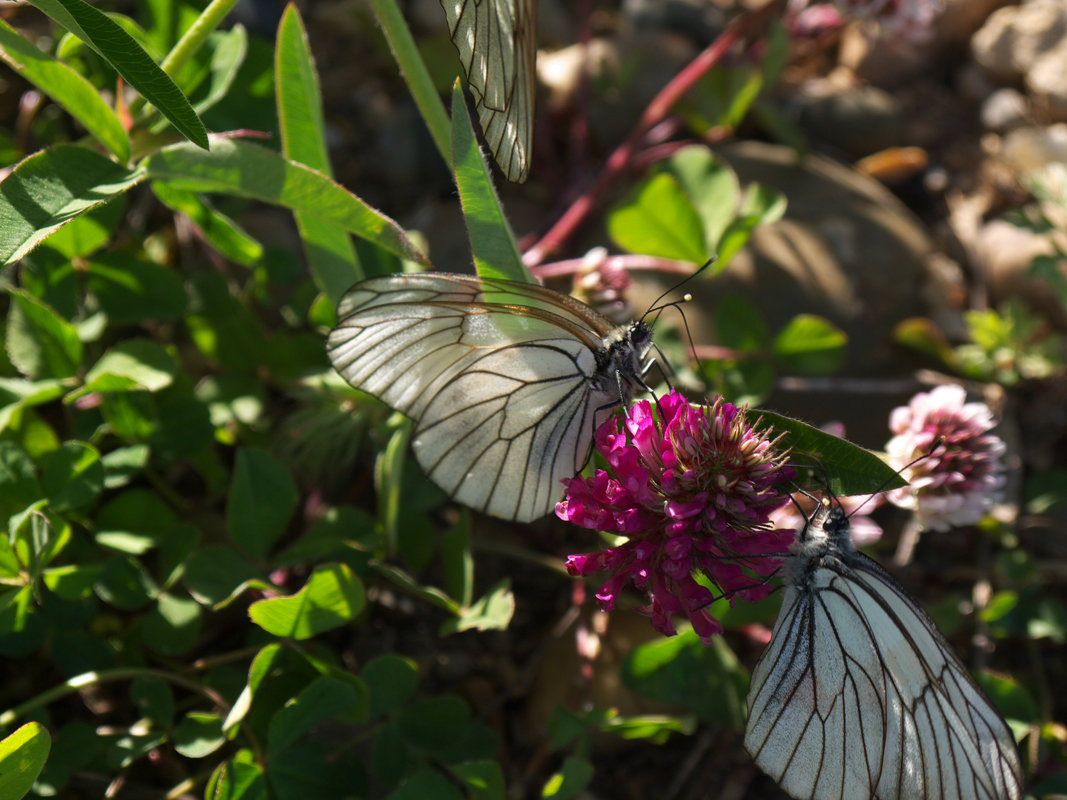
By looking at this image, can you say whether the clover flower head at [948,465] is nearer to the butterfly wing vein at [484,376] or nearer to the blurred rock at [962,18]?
the butterfly wing vein at [484,376]

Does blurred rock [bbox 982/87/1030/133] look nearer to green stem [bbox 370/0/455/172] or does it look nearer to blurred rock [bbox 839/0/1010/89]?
Result: blurred rock [bbox 839/0/1010/89]

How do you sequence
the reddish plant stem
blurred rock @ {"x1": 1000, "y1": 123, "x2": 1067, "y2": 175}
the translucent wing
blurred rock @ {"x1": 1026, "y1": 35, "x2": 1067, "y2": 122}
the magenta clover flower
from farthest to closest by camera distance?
blurred rock @ {"x1": 1026, "y1": 35, "x2": 1067, "y2": 122} → blurred rock @ {"x1": 1000, "y1": 123, "x2": 1067, "y2": 175} → the reddish plant stem → the magenta clover flower → the translucent wing

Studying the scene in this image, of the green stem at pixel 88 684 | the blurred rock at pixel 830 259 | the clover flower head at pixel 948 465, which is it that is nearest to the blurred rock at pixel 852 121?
the blurred rock at pixel 830 259

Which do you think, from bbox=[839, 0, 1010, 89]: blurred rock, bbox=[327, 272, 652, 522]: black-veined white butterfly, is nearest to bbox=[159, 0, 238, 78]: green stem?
bbox=[327, 272, 652, 522]: black-veined white butterfly

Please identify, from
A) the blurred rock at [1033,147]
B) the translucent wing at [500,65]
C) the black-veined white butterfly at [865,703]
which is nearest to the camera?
the translucent wing at [500,65]

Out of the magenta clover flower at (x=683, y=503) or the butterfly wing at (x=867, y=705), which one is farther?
the butterfly wing at (x=867, y=705)

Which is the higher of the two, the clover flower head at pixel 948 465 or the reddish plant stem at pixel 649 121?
the reddish plant stem at pixel 649 121

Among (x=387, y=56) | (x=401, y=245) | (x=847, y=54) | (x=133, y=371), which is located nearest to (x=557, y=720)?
(x=401, y=245)
